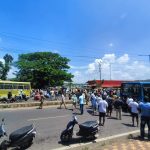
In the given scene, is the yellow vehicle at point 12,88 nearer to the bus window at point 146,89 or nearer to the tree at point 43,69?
the bus window at point 146,89

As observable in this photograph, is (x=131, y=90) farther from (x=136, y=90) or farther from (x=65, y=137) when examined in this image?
(x=65, y=137)

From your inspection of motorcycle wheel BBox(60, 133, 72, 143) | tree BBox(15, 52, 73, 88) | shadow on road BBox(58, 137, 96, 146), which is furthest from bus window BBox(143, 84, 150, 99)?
tree BBox(15, 52, 73, 88)

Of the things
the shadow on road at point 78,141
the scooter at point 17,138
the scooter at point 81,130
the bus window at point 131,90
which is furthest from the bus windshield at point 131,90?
the scooter at point 17,138

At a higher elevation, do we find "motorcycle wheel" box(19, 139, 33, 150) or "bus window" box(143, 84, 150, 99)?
"bus window" box(143, 84, 150, 99)

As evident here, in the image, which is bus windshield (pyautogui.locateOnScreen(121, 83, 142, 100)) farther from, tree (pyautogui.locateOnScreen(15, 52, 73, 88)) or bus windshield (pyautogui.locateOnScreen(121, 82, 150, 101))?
tree (pyautogui.locateOnScreen(15, 52, 73, 88))

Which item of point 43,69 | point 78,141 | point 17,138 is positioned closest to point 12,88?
point 78,141

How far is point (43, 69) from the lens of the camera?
8519 cm

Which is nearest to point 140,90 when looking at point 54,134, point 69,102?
point 69,102

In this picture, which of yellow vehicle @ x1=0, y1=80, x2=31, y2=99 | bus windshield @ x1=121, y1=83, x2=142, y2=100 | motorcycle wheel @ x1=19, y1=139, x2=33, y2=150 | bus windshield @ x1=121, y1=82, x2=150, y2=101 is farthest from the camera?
yellow vehicle @ x1=0, y1=80, x2=31, y2=99

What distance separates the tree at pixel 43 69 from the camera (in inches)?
3319

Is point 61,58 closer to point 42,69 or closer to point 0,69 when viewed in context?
point 42,69

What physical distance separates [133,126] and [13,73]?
249 feet

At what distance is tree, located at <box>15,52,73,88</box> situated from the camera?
84.3 m

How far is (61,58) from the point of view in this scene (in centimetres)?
9075
